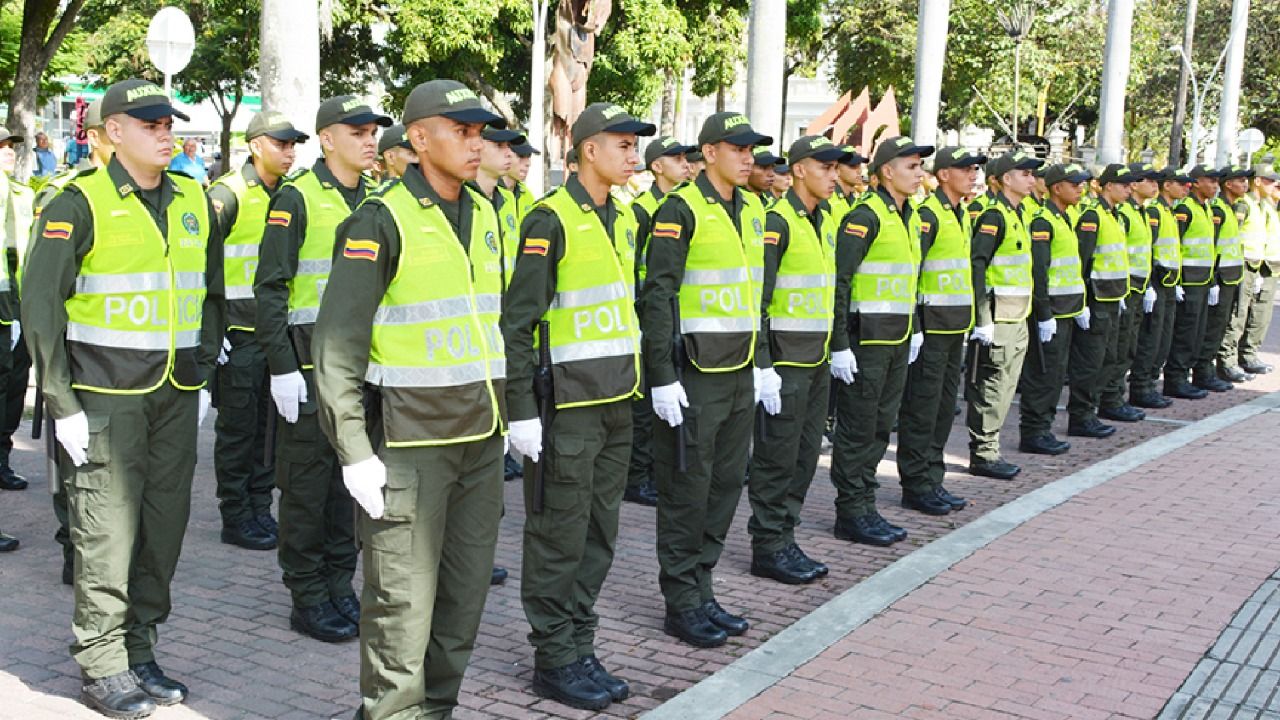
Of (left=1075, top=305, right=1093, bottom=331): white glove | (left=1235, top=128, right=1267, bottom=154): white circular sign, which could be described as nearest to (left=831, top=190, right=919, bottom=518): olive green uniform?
(left=1075, top=305, right=1093, bottom=331): white glove

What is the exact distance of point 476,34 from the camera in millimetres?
26703

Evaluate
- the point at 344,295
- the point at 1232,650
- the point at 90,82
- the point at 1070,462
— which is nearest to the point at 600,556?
the point at 344,295

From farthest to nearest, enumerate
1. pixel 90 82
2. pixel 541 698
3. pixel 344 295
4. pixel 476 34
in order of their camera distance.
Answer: pixel 90 82
pixel 476 34
pixel 541 698
pixel 344 295

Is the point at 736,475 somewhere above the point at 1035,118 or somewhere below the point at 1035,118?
below

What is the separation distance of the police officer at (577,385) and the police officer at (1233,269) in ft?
33.5

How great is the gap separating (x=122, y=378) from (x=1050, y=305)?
7448 millimetres

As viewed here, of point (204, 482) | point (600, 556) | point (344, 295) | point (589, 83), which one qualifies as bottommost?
point (204, 482)

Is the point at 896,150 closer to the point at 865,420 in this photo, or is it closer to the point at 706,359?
the point at 865,420

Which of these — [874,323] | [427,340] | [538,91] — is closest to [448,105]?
[427,340]

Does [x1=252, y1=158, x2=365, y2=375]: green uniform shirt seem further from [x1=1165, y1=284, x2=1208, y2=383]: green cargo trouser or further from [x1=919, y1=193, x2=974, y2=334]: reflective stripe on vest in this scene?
[x1=1165, y1=284, x2=1208, y2=383]: green cargo trouser

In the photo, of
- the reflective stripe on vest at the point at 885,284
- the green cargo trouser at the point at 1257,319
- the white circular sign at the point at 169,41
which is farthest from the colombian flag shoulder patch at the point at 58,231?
the green cargo trouser at the point at 1257,319

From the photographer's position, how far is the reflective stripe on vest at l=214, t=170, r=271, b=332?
687 centimetres

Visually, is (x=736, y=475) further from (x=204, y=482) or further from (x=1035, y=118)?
(x=1035, y=118)

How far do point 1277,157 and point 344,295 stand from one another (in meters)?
49.5
